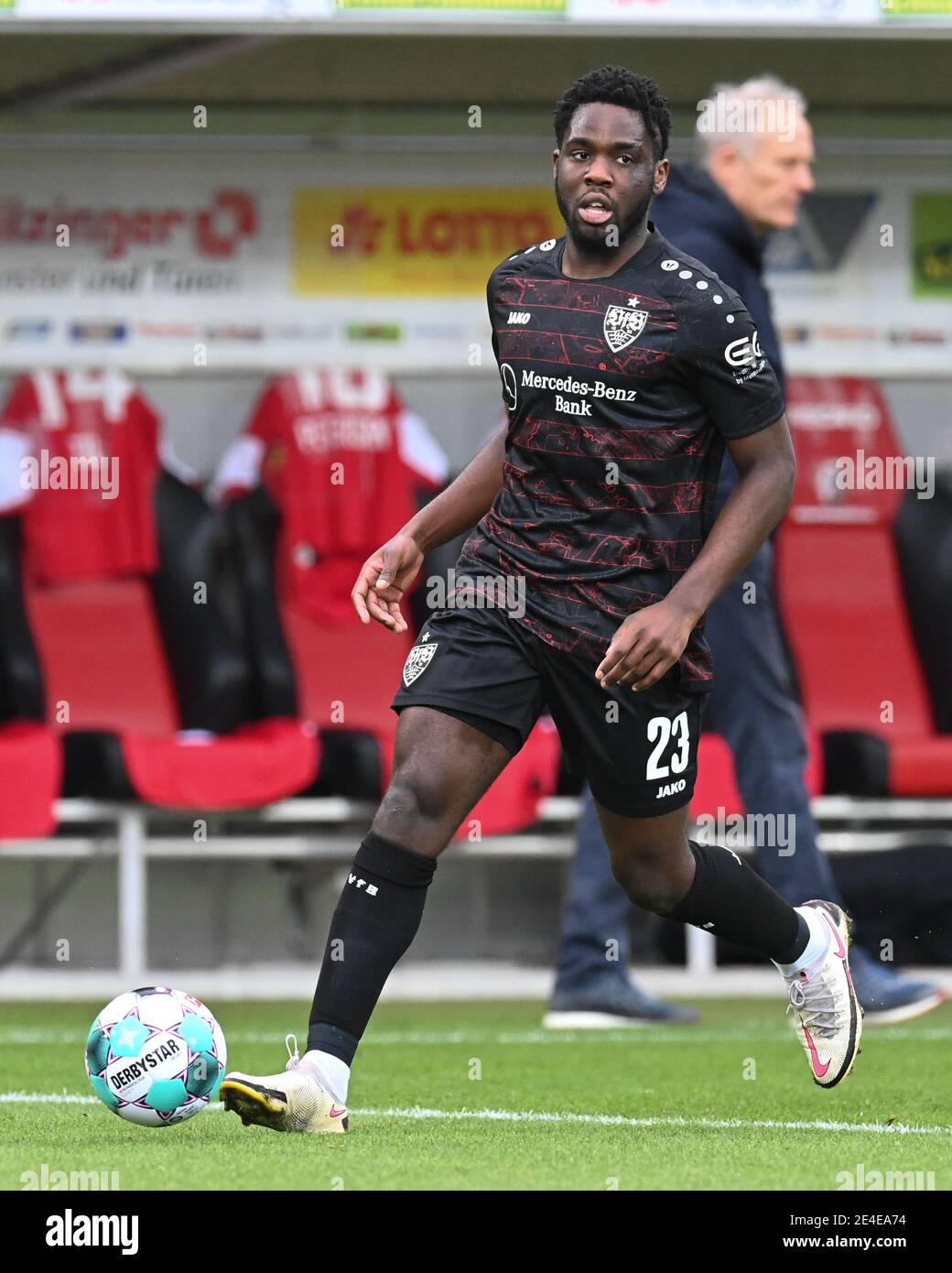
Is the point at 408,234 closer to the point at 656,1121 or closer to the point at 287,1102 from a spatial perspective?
the point at 656,1121

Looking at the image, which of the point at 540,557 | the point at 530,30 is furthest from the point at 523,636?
the point at 530,30

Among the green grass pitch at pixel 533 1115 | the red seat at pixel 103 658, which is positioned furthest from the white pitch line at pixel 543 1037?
the red seat at pixel 103 658

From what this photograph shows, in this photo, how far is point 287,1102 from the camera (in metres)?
3.99

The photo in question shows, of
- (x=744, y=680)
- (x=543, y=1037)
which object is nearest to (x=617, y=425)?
(x=744, y=680)

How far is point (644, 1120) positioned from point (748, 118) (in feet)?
9.49

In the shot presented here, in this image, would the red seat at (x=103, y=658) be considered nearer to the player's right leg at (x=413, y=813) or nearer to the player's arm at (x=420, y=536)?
the player's arm at (x=420, y=536)

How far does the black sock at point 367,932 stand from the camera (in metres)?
4.11

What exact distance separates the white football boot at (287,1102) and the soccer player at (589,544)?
12 mm

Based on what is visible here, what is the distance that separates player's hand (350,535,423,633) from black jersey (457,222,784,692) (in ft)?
0.43

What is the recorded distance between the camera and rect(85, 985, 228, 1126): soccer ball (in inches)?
163

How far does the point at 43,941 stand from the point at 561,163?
5.00 m

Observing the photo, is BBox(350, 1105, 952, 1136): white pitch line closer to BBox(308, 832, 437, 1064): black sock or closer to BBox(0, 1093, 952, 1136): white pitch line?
BBox(0, 1093, 952, 1136): white pitch line

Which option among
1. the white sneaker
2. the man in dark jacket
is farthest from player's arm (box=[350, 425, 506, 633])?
the man in dark jacket

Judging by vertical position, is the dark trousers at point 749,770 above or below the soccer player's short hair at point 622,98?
below
